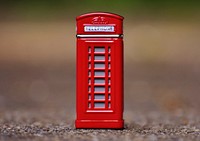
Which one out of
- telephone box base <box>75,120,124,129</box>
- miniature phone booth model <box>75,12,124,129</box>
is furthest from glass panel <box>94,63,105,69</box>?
telephone box base <box>75,120,124,129</box>

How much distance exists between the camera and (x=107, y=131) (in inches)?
218

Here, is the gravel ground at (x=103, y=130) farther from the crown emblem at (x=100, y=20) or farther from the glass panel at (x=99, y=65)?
the crown emblem at (x=100, y=20)

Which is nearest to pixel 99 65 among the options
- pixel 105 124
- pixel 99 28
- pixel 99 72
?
pixel 99 72

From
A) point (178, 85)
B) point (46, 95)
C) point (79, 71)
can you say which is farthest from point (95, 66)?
point (178, 85)

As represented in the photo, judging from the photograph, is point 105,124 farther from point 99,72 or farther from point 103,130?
point 99,72

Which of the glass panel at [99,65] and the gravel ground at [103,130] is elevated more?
the glass panel at [99,65]

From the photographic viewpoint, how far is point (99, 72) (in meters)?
5.62

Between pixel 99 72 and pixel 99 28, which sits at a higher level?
pixel 99 28

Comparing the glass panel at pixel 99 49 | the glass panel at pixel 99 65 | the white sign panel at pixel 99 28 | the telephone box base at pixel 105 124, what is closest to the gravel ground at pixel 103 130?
the telephone box base at pixel 105 124

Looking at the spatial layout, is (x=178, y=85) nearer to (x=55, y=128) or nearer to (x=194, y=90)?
(x=194, y=90)

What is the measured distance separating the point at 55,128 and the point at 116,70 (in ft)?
2.07

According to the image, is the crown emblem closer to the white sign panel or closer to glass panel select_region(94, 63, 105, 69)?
the white sign panel

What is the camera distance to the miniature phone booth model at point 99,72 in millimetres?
5594

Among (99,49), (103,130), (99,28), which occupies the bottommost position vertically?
(103,130)
